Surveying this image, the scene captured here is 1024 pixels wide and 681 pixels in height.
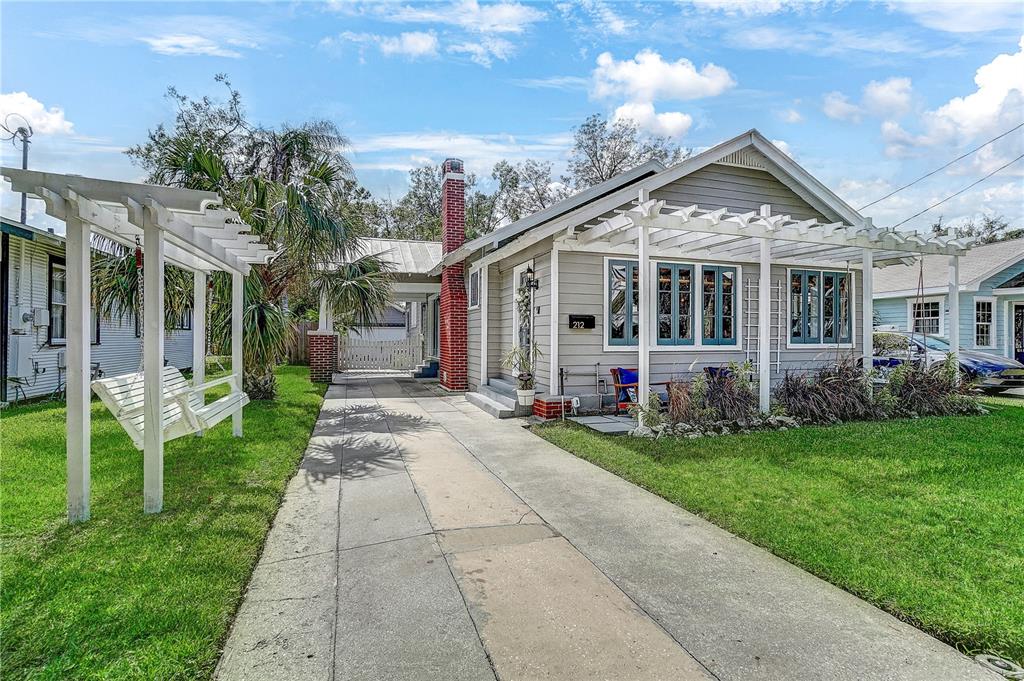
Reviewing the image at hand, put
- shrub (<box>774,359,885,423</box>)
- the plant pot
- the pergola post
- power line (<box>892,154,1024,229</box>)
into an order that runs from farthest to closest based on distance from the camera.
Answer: power line (<box>892,154,1024,229</box>) → the plant pot → shrub (<box>774,359,885,423</box>) → the pergola post

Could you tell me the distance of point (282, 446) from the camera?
6340 mm

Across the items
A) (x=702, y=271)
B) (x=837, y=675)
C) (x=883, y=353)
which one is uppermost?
(x=702, y=271)

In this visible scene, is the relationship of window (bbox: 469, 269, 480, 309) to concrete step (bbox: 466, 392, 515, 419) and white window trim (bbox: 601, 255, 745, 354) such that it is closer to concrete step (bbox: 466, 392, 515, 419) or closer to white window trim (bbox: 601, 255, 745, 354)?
concrete step (bbox: 466, 392, 515, 419)

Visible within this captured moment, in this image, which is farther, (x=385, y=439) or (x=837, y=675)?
(x=385, y=439)

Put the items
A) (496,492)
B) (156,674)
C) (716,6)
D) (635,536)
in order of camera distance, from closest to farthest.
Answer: (156,674)
(635,536)
(496,492)
(716,6)

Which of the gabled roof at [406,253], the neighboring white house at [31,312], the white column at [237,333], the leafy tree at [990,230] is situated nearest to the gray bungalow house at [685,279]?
the gabled roof at [406,253]

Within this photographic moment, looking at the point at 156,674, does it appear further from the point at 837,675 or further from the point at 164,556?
the point at 837,675

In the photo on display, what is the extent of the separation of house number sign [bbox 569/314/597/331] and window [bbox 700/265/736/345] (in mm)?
2383

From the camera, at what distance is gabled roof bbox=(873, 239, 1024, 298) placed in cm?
1585

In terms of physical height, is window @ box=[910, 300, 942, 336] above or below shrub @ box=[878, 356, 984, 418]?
above

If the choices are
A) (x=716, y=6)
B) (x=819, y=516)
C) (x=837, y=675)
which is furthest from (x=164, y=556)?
(x=716, y=6)

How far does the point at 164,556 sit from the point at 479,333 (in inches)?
357

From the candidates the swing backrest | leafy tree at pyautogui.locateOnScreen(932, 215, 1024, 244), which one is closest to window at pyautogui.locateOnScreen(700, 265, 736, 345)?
the swing backrest

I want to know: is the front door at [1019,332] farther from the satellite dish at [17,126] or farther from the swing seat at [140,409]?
the satellite dish at [17,126]
